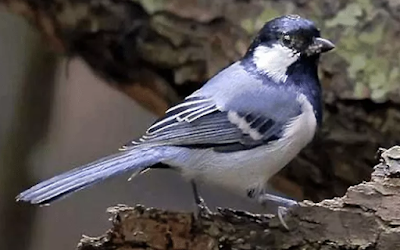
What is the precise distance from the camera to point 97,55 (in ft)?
5.55

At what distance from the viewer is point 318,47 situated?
119 cm

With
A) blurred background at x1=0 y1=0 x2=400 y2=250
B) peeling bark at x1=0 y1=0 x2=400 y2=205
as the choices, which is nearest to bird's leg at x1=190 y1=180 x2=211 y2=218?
blurred background at x1=0 y1=0 x2=400 y2=250

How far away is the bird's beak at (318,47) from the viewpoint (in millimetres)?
1188

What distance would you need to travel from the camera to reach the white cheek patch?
120 centimetres

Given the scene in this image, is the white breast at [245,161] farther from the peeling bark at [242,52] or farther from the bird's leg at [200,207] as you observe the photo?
the peeling bark at [242,52]

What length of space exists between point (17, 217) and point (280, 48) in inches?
46.3

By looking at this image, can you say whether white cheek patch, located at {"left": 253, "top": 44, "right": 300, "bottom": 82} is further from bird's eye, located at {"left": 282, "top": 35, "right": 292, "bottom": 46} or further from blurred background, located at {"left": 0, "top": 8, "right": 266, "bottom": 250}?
blurred background, located at {"left": 0, "top": 8, "right": 266, "bottom": 250}

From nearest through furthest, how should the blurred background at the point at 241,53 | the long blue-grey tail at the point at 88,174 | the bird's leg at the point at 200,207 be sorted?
the long blue-grey tail at the point at 88,174, the bird's leg at the point at 200,207, the blurred background at the point at 241,53

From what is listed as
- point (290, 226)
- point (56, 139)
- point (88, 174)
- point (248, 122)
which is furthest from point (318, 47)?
point (56, 139)

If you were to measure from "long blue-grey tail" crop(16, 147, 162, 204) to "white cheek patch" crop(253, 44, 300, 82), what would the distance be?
0.22 metres

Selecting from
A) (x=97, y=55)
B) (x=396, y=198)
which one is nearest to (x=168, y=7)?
(x=97, y=55)

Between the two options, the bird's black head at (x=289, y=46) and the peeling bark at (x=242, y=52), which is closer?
the bird's black head at (x=289, y=46)

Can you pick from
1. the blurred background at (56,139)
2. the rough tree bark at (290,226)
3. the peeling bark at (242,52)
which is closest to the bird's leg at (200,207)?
the rough tree bark at (290,226)

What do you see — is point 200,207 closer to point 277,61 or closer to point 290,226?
point 290,226
